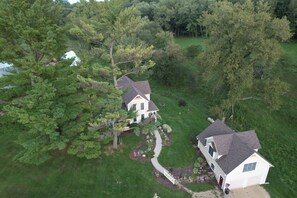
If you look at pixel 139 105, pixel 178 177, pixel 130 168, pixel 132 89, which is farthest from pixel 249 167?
pixel 132 89

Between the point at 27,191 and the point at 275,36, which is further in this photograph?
the point at 275,36

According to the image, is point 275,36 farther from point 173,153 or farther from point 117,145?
point 117,145

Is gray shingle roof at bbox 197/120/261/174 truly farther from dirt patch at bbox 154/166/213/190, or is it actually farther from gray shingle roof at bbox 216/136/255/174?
dirt patch at bbox 154/166/213/190

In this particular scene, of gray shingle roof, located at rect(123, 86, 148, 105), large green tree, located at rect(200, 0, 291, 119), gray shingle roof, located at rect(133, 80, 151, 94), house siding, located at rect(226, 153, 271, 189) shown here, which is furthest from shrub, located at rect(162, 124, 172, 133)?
house siding, located at rect(226, 153, 271, 189)

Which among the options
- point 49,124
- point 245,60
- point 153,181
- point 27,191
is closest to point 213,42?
point 245,60

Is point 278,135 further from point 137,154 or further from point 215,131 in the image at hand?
point 137,154
